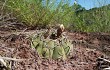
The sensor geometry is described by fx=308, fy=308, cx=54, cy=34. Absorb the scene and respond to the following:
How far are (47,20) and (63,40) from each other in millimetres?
1171

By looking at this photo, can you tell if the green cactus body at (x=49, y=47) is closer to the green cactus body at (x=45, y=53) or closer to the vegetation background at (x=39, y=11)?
the green cactus body at (x=45, y=53)

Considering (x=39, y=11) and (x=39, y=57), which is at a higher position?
(x=39, y=11)

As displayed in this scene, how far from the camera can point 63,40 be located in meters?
3.38

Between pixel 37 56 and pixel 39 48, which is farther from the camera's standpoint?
pixel 39 48

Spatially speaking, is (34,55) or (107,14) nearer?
(34,55)

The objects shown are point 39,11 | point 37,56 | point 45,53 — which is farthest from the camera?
point 39,11

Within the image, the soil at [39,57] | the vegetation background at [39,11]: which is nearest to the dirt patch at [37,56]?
the soil at [39,57]

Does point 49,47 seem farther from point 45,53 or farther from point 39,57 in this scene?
point 39,57

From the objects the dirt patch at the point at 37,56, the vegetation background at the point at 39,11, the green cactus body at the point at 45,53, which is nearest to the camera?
the dirt patch at the point at 37,56

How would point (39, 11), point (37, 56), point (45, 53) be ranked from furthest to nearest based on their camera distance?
1. point (39, 11)
2. point (45, 53)
3. point (37, 56)

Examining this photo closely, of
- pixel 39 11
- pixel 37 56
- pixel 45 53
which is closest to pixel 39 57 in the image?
pixel 37 56

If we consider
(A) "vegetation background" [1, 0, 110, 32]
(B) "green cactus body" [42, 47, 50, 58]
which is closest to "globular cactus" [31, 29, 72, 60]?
(B) "green cactus body" [42, 47, 50, 58]

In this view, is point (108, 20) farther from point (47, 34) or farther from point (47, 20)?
point (47, 34)

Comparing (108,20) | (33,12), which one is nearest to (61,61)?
(33,12)
